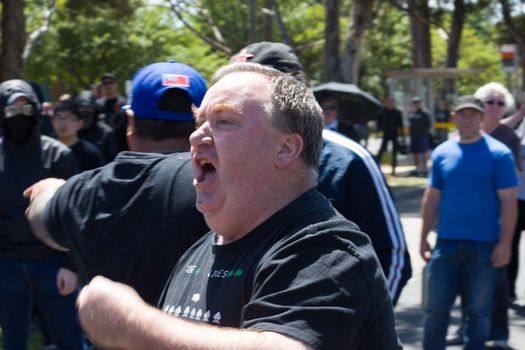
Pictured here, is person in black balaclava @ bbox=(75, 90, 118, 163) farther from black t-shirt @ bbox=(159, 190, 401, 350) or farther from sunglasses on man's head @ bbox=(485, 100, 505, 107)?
black t-shirt @ bbox=(159, 190, 401, 350)

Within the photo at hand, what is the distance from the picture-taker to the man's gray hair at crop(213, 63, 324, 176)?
192 cm

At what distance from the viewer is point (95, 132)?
8.00m

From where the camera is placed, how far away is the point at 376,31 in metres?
50.1

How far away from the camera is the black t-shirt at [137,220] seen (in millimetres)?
2670

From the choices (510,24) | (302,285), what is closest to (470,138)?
(302,285)

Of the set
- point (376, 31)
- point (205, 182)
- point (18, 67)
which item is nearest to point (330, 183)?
point (205, 182)

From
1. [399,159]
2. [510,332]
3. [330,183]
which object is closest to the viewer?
[330,183]

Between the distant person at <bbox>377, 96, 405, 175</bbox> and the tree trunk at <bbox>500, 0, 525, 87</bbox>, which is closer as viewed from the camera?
the distant person at <bbox>377, 96, 405, 175</bbox>

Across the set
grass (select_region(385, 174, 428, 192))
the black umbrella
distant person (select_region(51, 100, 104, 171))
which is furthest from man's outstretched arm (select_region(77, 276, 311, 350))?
grass (select_region(385, 174, 428, 192))

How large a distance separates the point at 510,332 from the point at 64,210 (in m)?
Answer: 5.20

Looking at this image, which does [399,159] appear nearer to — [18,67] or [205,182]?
[18,67]

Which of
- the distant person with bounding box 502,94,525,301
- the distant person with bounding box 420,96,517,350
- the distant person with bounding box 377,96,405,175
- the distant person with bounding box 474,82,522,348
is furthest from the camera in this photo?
the distant person with bounding box 377,96,405,175

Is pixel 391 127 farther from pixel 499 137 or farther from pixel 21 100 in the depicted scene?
pixel 21 100

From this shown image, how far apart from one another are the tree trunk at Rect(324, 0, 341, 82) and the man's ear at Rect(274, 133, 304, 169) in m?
16.1
